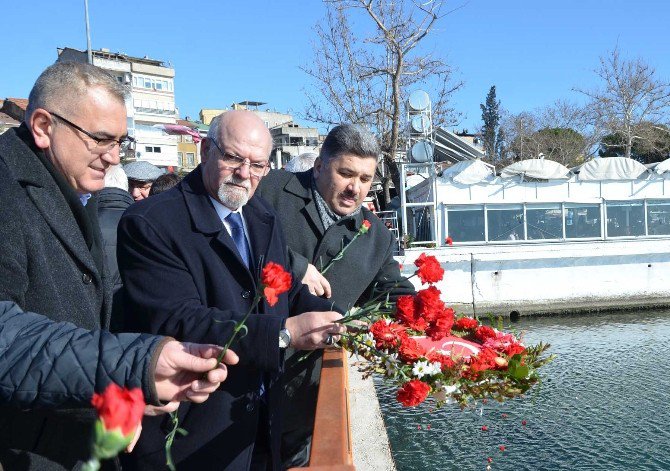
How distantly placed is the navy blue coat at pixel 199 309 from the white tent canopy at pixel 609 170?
17.3 meters

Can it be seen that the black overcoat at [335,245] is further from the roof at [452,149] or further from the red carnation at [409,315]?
the roof at [452,149]

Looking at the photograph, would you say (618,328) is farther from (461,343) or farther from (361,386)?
(461,343)


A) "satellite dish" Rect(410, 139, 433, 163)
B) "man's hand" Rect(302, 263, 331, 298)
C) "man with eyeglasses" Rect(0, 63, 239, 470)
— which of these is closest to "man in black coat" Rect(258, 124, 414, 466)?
"man's hand" Rect(302, 263, 331, 298)

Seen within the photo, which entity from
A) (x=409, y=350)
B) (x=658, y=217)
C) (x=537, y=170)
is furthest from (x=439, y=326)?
(x=658, y=217)

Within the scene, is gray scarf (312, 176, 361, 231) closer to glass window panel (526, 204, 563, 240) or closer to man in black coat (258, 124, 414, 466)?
man in black coat (258, 124, 414, 466)

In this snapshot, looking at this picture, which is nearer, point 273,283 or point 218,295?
point 273,283

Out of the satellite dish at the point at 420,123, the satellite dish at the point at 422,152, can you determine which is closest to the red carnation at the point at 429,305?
the satellite dish at the point at 422,152

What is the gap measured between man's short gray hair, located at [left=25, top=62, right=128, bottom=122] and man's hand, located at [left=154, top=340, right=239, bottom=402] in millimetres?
854

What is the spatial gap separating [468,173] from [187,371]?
16.3 metres

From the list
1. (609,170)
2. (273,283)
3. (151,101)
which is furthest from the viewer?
(151,101)

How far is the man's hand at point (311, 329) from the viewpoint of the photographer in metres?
2.12

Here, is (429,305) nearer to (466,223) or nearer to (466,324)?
(466,324)

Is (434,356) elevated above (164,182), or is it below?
below

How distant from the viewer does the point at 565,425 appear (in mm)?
9508
